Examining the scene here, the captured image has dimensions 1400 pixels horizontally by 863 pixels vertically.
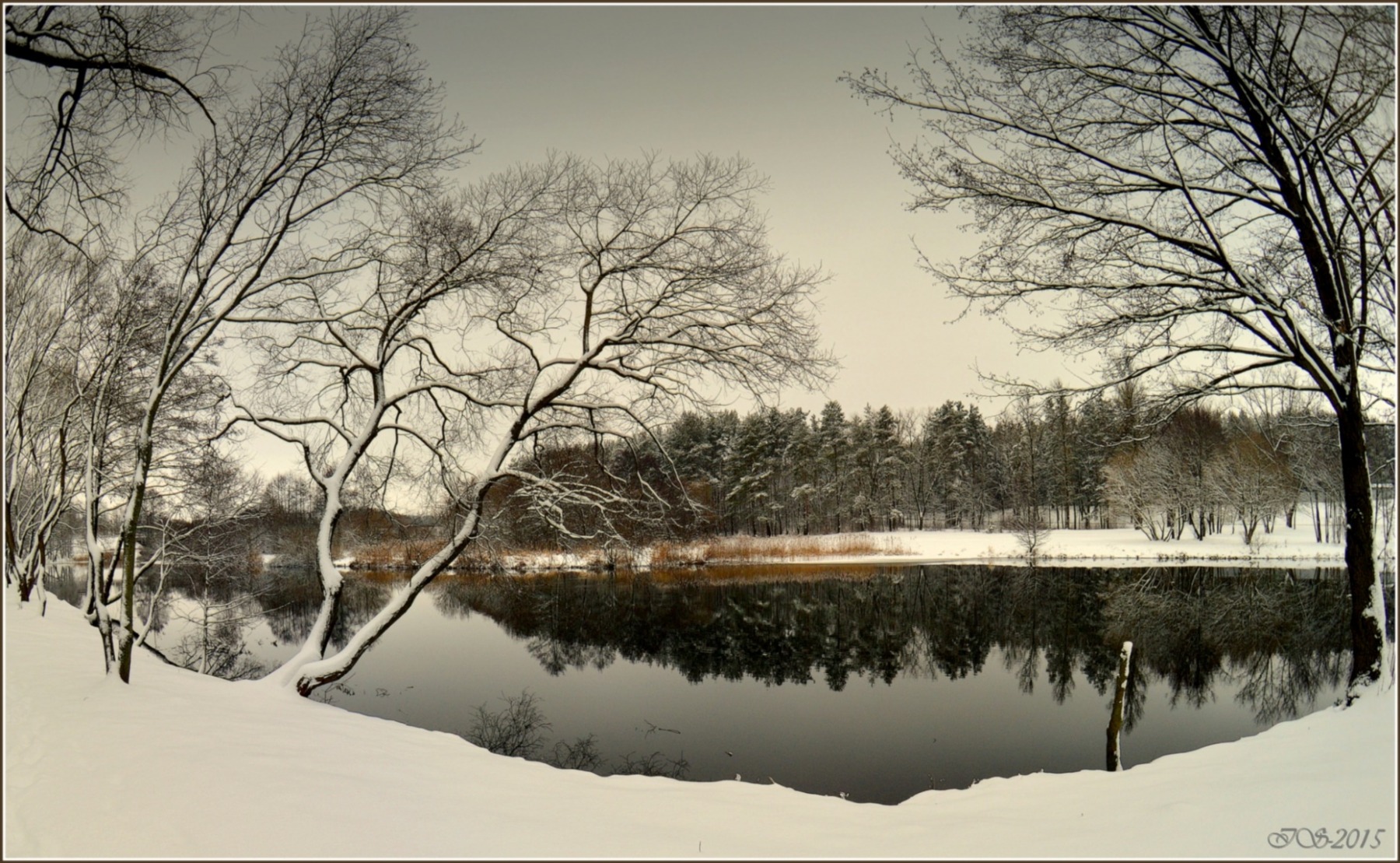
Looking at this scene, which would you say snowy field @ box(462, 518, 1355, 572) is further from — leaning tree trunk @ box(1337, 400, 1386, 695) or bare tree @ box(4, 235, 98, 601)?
leaning tree trunk @ box(1337, 400, 1386, 695)

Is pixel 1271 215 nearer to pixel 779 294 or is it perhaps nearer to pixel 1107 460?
pixel 779 294

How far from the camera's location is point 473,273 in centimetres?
912

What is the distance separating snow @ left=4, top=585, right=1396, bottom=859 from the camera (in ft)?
12.8

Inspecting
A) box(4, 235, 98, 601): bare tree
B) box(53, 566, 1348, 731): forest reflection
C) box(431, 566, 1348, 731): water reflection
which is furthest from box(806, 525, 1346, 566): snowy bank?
box(4, 235, 98, 601): bare tree

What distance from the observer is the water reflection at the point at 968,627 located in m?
15.8

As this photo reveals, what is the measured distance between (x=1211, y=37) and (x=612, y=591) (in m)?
24.6

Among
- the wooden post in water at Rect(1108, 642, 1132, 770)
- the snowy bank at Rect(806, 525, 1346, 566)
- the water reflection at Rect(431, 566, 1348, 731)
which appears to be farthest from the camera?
the snowy bank at Rect(806, 525, 1346, 566)

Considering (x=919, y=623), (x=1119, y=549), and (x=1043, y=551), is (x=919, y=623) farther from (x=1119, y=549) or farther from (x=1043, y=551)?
(x=1119, y=549)

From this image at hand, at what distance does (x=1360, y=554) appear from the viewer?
6.64 meters

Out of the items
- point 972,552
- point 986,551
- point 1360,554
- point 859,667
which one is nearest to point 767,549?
point 972,552

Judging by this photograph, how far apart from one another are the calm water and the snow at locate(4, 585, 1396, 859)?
375cm

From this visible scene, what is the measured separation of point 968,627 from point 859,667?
5.77 metres

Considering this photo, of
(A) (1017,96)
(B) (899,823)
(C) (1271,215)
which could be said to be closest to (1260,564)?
(C) (1271,215)

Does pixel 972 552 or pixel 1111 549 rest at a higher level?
pixel 1111 549
